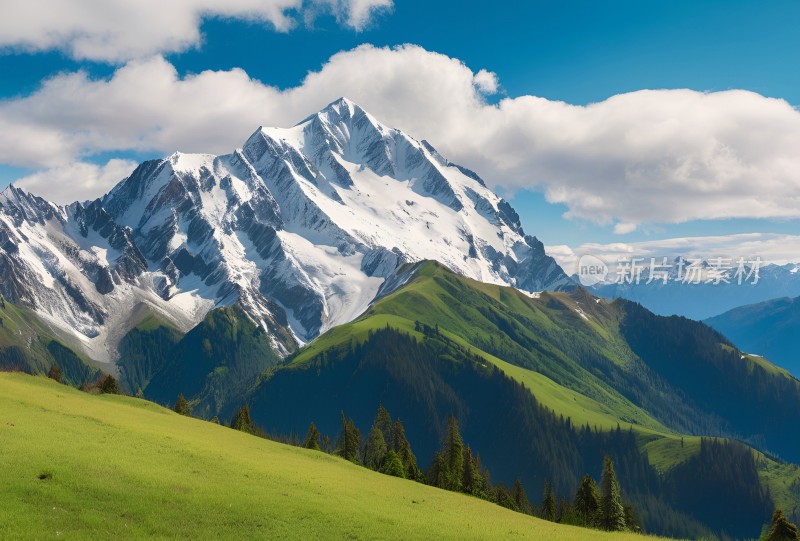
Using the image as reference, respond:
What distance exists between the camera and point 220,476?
51938 millimetres

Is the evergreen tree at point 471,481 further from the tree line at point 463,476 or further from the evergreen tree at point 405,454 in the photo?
the evergreen tree at point 405,454

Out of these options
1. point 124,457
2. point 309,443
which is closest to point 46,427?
point 124,457

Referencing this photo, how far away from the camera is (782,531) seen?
6712 centimetres

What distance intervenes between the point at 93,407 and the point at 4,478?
133 ft

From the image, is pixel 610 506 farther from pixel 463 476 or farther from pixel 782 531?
pixel 782 531

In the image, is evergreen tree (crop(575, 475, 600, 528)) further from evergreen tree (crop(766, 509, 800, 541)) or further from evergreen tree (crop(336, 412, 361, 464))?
evergreen tree (crop(336, 412, 361, 464))

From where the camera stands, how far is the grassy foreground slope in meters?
38.5

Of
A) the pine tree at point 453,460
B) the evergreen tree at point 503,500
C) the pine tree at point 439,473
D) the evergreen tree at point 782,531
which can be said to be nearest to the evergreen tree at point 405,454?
the pine tree at point 439,473

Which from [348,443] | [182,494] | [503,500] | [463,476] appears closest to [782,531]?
[182,494]

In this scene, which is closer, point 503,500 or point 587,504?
point 587,504

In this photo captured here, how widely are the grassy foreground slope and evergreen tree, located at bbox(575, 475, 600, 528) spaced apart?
44.3 m

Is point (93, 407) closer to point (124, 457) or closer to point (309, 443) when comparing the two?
point (124, 457)

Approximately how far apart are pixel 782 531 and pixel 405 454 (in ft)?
236

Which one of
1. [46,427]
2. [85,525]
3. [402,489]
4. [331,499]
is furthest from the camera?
[402,489]
